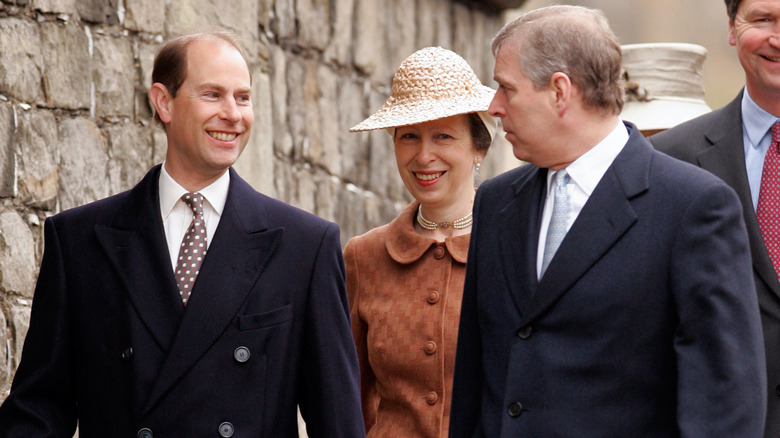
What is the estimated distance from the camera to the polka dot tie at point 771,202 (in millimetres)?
3932

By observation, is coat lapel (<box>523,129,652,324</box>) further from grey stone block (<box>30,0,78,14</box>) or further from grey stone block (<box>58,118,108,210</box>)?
grey stone block (<box>30,0,78,14</box>)

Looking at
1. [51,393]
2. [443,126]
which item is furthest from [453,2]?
[51,393]

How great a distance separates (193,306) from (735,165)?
1.47 meters

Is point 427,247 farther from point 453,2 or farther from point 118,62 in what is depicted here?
point 453,2

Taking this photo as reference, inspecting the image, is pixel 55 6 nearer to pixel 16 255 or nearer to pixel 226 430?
pixel 16 255

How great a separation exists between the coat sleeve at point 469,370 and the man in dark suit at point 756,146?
766mm

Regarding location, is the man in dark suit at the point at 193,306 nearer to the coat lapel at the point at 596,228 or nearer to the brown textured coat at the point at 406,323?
the brown textured coat at the point at 406,323

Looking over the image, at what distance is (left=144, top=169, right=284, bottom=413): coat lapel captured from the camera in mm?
3734

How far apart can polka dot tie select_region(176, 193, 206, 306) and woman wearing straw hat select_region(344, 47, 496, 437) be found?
30.8 inches

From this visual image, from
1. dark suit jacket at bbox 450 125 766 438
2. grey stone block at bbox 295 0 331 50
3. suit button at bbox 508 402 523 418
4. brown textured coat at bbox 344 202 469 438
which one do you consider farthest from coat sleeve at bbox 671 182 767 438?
grey stone block at bbox 295 0 331 50

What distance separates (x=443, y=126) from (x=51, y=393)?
148cm

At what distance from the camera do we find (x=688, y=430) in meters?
3.18

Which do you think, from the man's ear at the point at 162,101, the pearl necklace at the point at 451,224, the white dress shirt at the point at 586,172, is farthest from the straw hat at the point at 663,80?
the white dress shirt at the point at 586,172

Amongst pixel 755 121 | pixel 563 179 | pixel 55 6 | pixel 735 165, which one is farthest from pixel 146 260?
pixel 755 121
